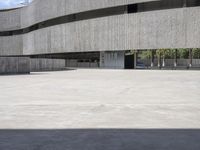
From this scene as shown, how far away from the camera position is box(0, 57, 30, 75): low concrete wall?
3198cm

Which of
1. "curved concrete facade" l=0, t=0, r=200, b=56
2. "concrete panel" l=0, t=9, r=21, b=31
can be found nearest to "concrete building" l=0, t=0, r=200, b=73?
"curved concrete facade" l=0, t=0, r=200, b=56

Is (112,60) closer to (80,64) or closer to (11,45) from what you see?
(80,64)

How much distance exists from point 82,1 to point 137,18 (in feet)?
35.7

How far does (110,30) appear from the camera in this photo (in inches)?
2079

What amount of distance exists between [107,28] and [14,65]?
22.6 meters

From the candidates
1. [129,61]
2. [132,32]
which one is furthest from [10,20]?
[132,32]

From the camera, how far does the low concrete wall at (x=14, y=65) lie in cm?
3198

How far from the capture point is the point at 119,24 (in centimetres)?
5175
